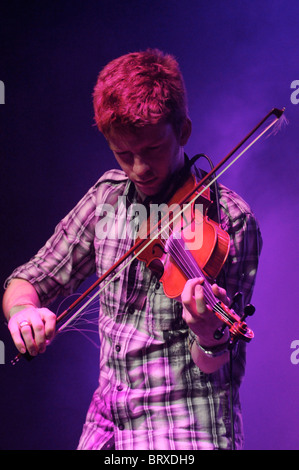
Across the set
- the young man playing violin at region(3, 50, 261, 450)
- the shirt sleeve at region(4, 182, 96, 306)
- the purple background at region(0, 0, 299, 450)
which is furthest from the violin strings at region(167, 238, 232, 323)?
the purple background at region(0, 0, 299, 450)

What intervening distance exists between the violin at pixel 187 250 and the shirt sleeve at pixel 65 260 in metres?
0.14

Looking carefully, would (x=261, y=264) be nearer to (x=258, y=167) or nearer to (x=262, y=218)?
(x=262, y=218)

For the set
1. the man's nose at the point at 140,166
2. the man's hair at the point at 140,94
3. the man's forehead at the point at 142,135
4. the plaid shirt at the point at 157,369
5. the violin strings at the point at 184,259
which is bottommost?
the plaid shirt at the point at 157,369

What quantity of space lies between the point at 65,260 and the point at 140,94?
0.52 meters

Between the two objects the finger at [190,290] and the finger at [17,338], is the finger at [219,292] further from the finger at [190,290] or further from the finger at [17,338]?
the finger at [17,338]

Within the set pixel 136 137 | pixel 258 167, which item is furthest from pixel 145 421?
pixel 258 167

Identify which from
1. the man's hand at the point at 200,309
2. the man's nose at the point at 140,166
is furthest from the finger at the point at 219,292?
the man's nose at the point at 140,166

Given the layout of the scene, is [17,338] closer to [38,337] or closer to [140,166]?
[38,337]

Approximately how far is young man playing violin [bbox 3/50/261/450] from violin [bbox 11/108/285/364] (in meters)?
0.05

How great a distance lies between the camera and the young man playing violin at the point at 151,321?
125 cm

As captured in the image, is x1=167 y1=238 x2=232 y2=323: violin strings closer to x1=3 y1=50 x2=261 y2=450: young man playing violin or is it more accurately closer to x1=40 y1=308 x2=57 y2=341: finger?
x1=3 y1=50 x2=261 y2=450: young man playing violin

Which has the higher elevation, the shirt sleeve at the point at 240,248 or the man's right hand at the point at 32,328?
→ the shirt sleeve at the point at 240,248

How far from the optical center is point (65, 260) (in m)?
1.50

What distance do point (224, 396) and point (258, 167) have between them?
3.18 ft
